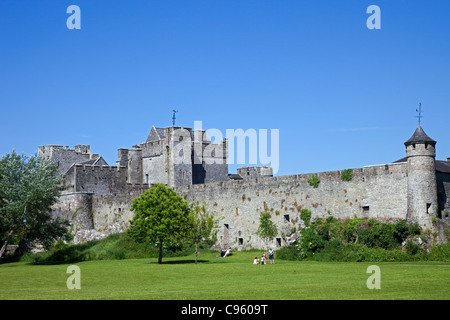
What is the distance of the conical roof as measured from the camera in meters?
46.2

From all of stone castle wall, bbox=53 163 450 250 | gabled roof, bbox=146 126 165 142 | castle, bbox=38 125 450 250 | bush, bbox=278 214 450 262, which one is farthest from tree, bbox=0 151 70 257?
gabled roof, bbox=146 126 165 142

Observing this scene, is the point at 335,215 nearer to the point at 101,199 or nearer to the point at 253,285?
the point at 253,285

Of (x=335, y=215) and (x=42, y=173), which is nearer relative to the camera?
(x=335, y=215)

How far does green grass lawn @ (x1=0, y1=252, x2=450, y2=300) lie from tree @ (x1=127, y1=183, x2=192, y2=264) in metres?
8.37

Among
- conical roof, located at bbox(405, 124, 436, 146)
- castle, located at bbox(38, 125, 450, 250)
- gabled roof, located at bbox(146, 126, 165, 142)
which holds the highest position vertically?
gabled roof, located at bbox(146, 126, 165, 142)

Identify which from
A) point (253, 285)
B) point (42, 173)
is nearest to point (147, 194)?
point (42, 173)

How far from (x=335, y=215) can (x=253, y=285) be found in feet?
81.6

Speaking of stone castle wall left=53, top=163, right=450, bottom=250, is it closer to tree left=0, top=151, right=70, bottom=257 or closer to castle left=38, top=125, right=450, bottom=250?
castle left=38, top=125, right=450, bottom=250

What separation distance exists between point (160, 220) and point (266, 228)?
37.5 ft

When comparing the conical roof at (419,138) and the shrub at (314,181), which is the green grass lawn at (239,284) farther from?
the shrub at (314,181)

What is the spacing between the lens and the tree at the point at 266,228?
56.9 metres

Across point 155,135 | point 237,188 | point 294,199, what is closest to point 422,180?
point 294,199

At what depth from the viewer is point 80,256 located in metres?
60.7
